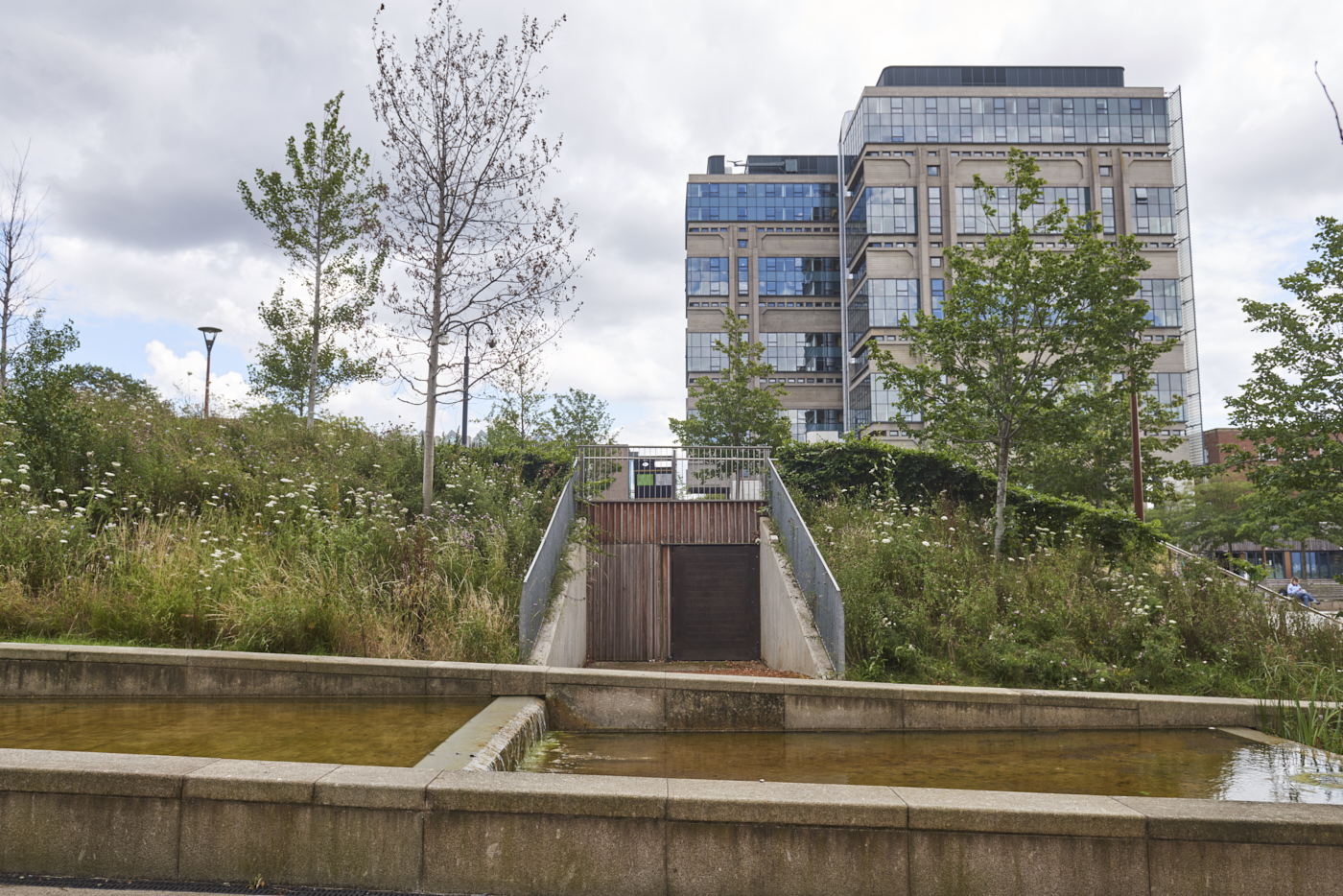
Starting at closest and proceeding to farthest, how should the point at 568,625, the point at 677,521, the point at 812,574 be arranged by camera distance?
the point at 812,574, the point at 568,625, the point at 677,521

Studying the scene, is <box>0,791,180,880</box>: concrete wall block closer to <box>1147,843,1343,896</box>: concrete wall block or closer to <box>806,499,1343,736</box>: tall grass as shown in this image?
<box>1147,843,1343,896</box>: concrete wall block

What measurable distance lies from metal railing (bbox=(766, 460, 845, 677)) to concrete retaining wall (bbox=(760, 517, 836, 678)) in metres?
0.13

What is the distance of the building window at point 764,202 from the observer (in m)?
63.0

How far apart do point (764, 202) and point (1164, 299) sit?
28.4m

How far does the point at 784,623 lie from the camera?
12820mm

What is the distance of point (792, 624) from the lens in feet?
39.3

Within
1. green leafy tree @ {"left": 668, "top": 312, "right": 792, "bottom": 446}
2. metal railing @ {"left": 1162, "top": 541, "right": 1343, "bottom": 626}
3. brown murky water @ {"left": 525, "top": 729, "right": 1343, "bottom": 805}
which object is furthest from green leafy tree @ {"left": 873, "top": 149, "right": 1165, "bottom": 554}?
green leafy tree @ {"left": 668, "top": 312, "right": 792, "bottom": 446}

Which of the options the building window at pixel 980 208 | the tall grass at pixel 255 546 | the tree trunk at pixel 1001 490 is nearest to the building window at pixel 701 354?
the building window at pixel 980 208

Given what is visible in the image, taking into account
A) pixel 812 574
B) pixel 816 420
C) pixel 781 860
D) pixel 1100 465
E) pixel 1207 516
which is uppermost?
pixel 816 420

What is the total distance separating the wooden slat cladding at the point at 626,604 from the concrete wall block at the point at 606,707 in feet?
28.5

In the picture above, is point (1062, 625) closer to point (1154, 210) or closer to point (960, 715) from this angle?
point (960, 715)

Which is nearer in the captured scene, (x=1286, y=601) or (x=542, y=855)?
(x=542, y=855)

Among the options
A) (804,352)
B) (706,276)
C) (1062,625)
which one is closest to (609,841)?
(1062,625)

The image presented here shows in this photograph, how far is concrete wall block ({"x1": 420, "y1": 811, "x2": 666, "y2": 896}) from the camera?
3.75 meters
